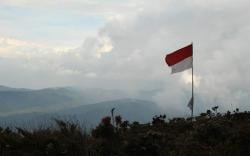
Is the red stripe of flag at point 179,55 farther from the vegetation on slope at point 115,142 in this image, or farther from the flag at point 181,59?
the vegetation on slope at point 115,142

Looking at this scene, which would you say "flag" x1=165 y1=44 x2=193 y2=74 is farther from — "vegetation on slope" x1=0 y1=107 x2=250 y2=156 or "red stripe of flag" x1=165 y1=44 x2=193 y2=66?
"vegetation on slope" x1=0 y1=107 x2=250 y2=156

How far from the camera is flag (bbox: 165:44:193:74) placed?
70.8 ft

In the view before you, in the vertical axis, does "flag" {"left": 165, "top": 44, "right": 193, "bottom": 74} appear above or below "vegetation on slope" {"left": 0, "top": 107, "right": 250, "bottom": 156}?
above

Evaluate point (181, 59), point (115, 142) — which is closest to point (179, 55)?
point (181, 59)

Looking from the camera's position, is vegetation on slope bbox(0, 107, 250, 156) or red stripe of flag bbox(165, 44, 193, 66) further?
red stripe of flag bbox(165, 44, 193, 66)

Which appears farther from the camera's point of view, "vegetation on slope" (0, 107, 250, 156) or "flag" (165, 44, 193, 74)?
"flag" (165, 44, 193, 74)

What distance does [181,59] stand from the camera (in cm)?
2172

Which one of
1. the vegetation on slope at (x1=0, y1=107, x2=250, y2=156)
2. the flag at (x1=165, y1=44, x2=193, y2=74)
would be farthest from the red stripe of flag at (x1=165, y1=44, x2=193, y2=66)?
the vegetation on slope at (x1=0, y1=107, x2=250, y2=156)

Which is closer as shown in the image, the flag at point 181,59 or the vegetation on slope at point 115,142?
the vegetation on slope at point 115,142

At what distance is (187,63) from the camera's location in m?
21.6

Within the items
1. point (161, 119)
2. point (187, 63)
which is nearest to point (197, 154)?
point (161, 119)

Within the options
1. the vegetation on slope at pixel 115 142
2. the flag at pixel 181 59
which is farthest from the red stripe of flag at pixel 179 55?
the vegetation on slope at pixel 115 142

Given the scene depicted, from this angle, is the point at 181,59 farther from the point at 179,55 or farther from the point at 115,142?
the point at 115,142

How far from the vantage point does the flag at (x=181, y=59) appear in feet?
70.8
